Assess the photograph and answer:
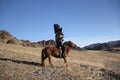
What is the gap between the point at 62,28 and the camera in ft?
61.5

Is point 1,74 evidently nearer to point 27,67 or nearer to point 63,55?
point 27,67

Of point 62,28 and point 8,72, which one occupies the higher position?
point 62,28

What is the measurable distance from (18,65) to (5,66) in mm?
1052

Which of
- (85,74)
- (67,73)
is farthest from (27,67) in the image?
(85,74)

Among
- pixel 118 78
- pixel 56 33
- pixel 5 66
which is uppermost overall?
pixel 56 33

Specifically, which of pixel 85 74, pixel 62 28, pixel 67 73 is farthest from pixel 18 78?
pixel 62 28

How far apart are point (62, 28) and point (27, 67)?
439 cm

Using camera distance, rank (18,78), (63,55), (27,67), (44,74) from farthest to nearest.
Result: (63,55), (27,67), (44,74), (18,78)

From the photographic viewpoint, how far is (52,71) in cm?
1616

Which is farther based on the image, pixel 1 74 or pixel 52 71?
pixel 52 71

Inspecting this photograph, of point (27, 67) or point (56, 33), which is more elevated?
point (56, 33)

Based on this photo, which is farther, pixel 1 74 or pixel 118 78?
pixel 118 78

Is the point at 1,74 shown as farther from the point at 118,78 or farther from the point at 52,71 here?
the point at 118,78

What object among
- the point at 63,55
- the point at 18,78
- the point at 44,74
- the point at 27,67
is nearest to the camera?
the point at 18,78
